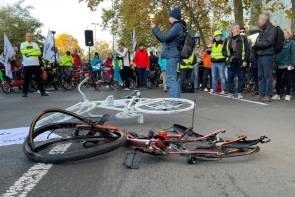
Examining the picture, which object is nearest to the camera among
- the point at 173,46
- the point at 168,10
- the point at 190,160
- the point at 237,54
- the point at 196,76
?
the point at 190,160

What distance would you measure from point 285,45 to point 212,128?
6.79 m

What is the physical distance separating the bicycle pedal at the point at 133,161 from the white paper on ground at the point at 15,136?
1664mm

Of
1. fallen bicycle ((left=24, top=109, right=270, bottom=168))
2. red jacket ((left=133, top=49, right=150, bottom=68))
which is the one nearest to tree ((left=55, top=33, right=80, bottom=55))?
red jacket ((left=133, top=49, right=150, bottom=68))

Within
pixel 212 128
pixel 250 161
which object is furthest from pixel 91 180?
pixel 212 128

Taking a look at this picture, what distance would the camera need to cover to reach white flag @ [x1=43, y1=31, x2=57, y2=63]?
78.3 feet

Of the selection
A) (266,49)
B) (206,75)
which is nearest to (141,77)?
(206,75)

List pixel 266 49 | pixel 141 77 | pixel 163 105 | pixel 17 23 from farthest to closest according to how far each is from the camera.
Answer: pixel 17 23 → pixel 141 77 → pixel 266 49 → pixel 163 105

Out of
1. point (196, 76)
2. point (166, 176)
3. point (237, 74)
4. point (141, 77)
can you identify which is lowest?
point (141, 77)

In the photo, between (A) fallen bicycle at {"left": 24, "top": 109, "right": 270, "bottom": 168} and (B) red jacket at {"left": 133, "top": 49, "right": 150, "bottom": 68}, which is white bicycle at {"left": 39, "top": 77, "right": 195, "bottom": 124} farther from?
(B) red jacket at {"left": 133, "top": 49, "right": 150, "bottom": 68}

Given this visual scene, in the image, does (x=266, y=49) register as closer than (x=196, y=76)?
Yes

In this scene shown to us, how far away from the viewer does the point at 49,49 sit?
24.0 m

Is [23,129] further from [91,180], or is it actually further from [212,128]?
[91,180]

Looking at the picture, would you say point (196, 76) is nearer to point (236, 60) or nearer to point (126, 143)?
point (236, 60)

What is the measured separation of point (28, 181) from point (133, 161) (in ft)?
3.74
